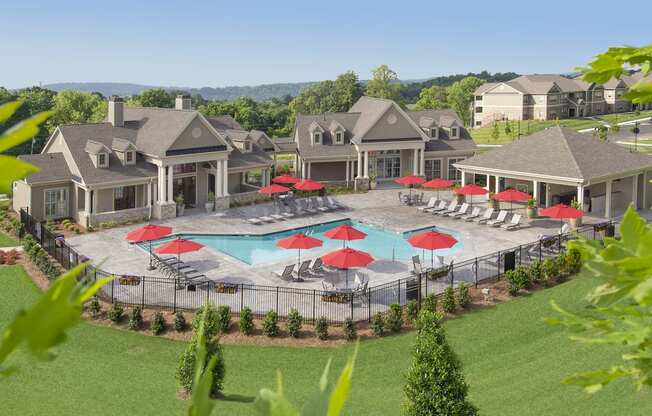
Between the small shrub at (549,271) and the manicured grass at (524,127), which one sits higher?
the manicured grass at (524,127)

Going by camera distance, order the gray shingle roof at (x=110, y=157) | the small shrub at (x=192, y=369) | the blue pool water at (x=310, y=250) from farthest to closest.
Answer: the gray shingle roof at (x=110, y=157)
the blue pool water at (x=310, y=250)
the small shrub at (x=192, y=369)

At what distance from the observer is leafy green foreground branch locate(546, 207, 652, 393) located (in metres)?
2.13

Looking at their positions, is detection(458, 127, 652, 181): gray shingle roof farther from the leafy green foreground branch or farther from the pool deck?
the leafy green foreground branch

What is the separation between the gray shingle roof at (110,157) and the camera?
1382 inches

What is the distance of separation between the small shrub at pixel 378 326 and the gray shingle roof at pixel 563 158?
19.1 metres

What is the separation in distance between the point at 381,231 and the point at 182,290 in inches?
536

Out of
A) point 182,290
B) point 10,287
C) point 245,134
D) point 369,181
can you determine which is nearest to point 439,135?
point 369,181

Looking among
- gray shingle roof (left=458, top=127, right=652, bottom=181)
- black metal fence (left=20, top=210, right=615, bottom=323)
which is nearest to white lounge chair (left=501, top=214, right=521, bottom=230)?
gray shingle roof (left=458, top=127, right=652, bottom=181)

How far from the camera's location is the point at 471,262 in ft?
85.0

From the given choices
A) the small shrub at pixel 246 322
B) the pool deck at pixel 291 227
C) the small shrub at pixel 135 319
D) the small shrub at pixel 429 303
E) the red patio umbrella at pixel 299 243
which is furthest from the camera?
the pool deck at pixel 291 227

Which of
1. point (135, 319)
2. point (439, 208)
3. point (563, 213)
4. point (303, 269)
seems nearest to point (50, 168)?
point (303, 269)

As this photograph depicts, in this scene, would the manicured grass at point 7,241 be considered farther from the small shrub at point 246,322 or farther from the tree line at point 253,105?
the tree line at point 253,105

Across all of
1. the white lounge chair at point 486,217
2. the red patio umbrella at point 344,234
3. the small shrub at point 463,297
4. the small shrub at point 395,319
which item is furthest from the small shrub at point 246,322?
the white lounge chair at point 486,217

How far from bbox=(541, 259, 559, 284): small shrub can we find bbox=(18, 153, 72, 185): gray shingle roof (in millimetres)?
25236
